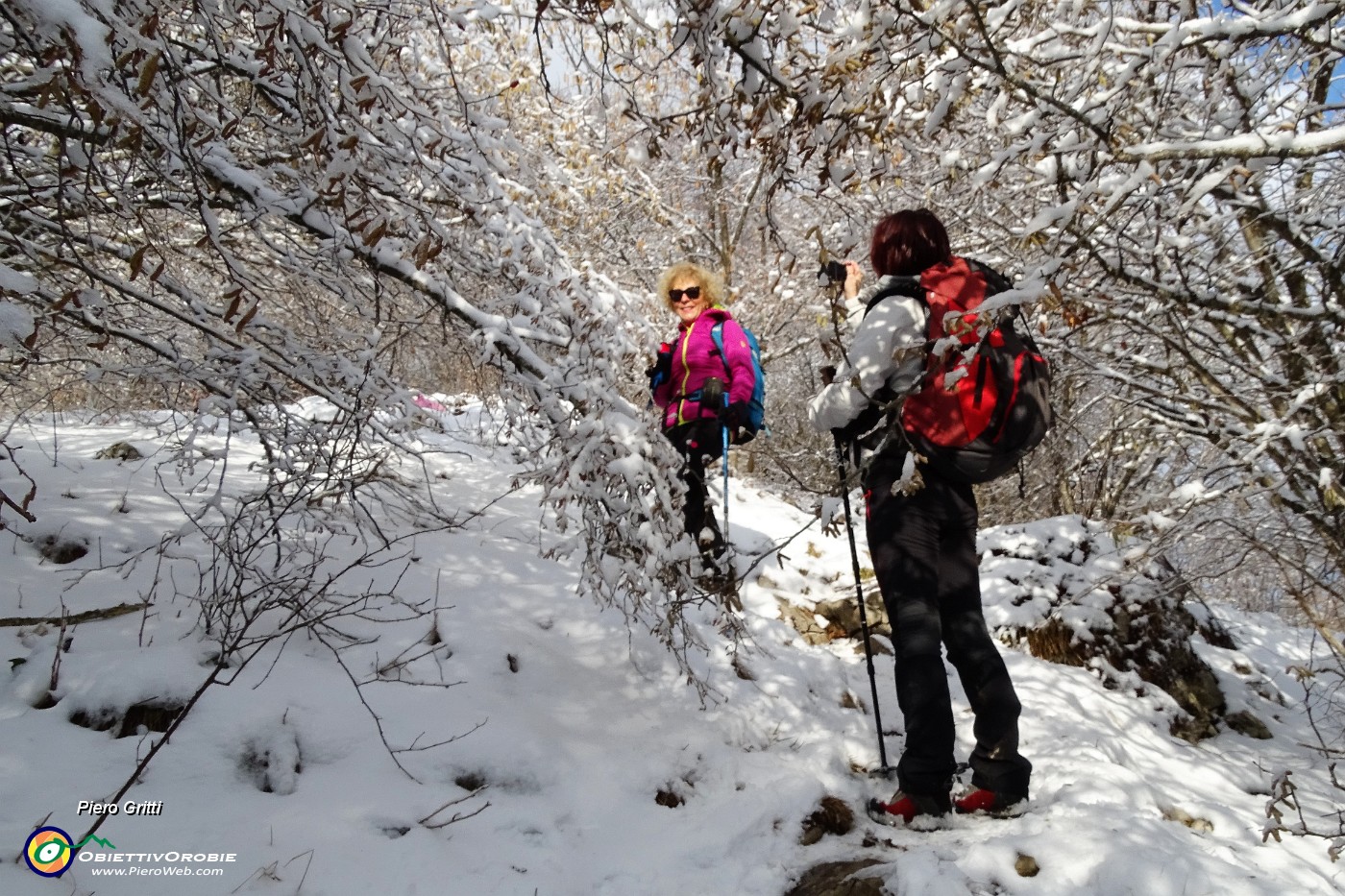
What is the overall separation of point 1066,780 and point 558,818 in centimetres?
184

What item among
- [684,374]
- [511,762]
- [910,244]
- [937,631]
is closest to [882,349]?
[910,244]

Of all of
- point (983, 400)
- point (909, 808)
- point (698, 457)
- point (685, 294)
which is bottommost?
Answer: point (909, 808)

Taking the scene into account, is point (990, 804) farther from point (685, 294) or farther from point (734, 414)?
point (685, 294)

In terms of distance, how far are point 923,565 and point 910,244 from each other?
1.13 metres

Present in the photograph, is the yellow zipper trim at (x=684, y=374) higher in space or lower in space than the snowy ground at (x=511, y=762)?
higher

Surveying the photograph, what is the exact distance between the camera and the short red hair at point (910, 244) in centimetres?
260

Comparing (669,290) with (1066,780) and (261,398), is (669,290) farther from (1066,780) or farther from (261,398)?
(1066,780)

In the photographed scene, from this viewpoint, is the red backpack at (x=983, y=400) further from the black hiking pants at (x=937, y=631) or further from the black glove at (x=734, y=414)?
the black glove at (x=734, y=414)

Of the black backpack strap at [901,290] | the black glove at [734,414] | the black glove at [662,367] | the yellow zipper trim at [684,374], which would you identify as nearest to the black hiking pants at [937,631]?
the black backpack strap at [901,290]

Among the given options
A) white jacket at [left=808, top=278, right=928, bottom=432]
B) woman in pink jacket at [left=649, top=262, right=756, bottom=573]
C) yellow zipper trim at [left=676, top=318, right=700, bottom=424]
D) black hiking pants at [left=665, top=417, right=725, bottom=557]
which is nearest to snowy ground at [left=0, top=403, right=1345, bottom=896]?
black hiking pants at [left=665, top=417, right=725, bottom=557]

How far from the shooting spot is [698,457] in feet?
12.2

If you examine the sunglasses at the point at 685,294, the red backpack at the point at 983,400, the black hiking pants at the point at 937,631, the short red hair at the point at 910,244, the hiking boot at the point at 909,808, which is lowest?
the hiking boot at the point at 909,808

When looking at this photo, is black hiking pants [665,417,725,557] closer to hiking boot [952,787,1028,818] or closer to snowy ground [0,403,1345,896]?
snowy ground [0,403,1345,896]

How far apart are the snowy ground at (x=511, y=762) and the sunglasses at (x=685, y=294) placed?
172 centimetres
